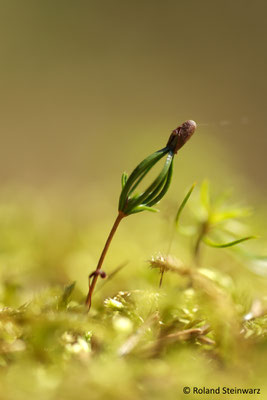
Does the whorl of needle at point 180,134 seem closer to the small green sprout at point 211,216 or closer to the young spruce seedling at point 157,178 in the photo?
the young spruce seedling at point 157,178

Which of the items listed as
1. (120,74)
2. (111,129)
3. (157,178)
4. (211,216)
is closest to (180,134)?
(157,178)

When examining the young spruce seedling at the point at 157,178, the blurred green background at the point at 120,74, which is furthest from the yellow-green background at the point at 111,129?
the young spruce seedling at the point at 157,178

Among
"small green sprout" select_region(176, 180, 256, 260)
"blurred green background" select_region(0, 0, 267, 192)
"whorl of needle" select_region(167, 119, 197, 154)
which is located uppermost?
"blurred green background" select_region(0, 0, 267, 192)

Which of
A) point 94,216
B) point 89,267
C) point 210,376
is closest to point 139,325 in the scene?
point 210,376

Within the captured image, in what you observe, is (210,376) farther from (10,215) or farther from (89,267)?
(10,215)

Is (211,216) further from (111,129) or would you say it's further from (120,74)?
(120,74)

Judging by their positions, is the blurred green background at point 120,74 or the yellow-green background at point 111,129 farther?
the blurred green background at point 120,74

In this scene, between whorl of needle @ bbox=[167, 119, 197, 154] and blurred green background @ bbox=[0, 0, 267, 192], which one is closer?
whorl of needle @ bbox=[167, 119, 197, 154]

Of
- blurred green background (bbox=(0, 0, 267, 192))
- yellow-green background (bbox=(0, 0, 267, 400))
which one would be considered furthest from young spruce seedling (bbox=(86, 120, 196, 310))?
blurred green background (bbox=(0, 0, 267, 192))

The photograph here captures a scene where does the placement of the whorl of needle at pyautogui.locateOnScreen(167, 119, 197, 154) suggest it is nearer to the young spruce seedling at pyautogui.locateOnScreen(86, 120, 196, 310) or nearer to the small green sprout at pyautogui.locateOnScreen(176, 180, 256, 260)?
the young spruce seedling at pyautogui.locateOnScreen(86, 120, 196, 310)

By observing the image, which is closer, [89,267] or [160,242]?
[89,267]

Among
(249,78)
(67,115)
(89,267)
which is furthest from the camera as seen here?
(249,78)
